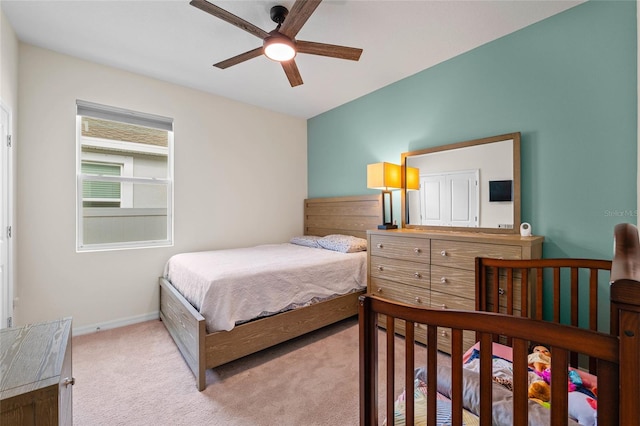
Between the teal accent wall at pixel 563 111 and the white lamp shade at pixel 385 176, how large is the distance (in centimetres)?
43

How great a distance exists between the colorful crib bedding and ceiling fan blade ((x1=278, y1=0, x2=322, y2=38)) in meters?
1.94

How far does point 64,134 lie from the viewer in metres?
2.68

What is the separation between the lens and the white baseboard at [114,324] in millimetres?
2734

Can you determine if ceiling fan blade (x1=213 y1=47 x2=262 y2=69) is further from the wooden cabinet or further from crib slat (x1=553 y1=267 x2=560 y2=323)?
crib slat (x1=553 y1=267 x2=560 y2=323)

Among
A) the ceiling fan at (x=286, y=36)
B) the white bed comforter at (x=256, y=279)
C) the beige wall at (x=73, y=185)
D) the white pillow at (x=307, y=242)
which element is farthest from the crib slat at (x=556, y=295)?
the beige wall at (x=73, y=185)

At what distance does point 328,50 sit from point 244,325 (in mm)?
2106

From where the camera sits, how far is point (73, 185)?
8.95 ft

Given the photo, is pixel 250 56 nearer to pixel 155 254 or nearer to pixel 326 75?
pixel 326 75

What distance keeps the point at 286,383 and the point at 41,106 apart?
3.18 metres

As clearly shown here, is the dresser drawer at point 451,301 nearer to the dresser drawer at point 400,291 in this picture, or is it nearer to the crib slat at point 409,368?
the dresser drawer at point 400,291

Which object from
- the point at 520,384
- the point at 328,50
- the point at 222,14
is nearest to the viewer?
the point at 520,384

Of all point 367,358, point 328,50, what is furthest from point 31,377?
point 328,50

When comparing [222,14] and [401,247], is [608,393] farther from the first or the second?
[222,14]

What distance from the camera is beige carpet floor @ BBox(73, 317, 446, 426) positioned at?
164 centimetres
